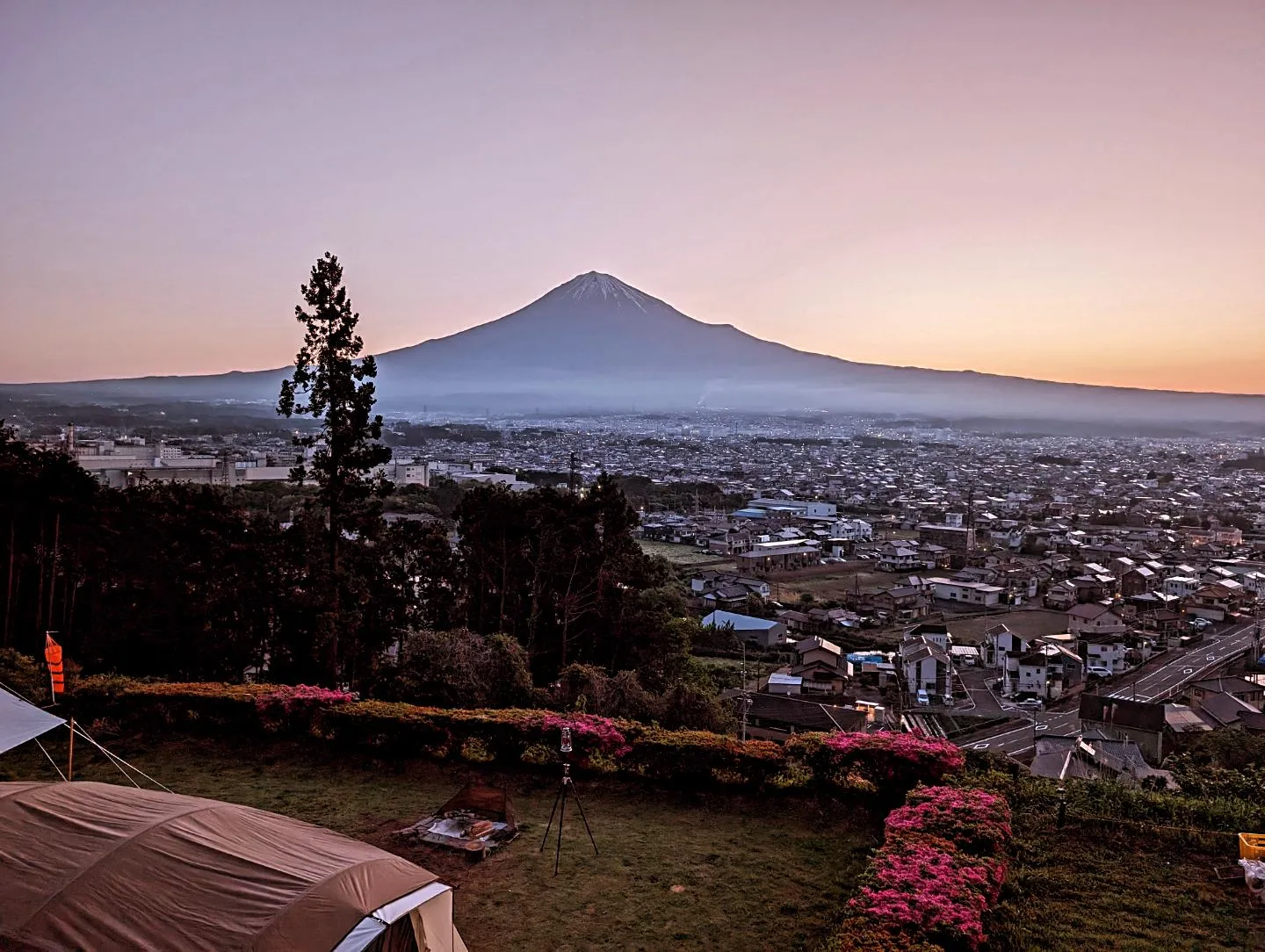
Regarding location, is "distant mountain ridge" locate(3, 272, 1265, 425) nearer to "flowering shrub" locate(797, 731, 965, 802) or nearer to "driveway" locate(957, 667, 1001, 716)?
"driveway" locate(957, 667, 1001, 716)

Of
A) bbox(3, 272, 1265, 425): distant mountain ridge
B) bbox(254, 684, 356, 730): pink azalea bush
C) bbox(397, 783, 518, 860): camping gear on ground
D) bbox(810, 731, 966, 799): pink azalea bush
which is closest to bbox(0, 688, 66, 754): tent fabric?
bbox(254, 684, 356, 730): pink azalea bush

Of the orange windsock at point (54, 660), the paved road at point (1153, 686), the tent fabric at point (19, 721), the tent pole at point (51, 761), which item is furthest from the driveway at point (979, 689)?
the tent fabric at point (19, 721)

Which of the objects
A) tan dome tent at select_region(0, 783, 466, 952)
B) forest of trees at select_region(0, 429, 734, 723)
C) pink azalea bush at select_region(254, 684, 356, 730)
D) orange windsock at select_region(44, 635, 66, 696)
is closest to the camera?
tan dome tent at select_region(0, 783, 466, 952)

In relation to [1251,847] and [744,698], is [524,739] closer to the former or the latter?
[1251,847]

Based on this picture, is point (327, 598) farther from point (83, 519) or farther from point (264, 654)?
point (83, 519)

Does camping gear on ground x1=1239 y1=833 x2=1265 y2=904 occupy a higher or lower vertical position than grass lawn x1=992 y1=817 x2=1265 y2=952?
higher

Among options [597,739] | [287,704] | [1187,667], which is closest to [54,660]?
[287,704]

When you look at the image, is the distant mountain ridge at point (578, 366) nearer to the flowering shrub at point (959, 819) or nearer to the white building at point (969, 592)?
the white building at point (969, 592)

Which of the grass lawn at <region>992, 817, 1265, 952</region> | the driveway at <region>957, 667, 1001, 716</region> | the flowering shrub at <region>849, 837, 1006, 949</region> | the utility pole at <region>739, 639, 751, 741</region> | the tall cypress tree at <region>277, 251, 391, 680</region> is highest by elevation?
the tall cypress tree at <region>277, 251, 391, 680</region>
